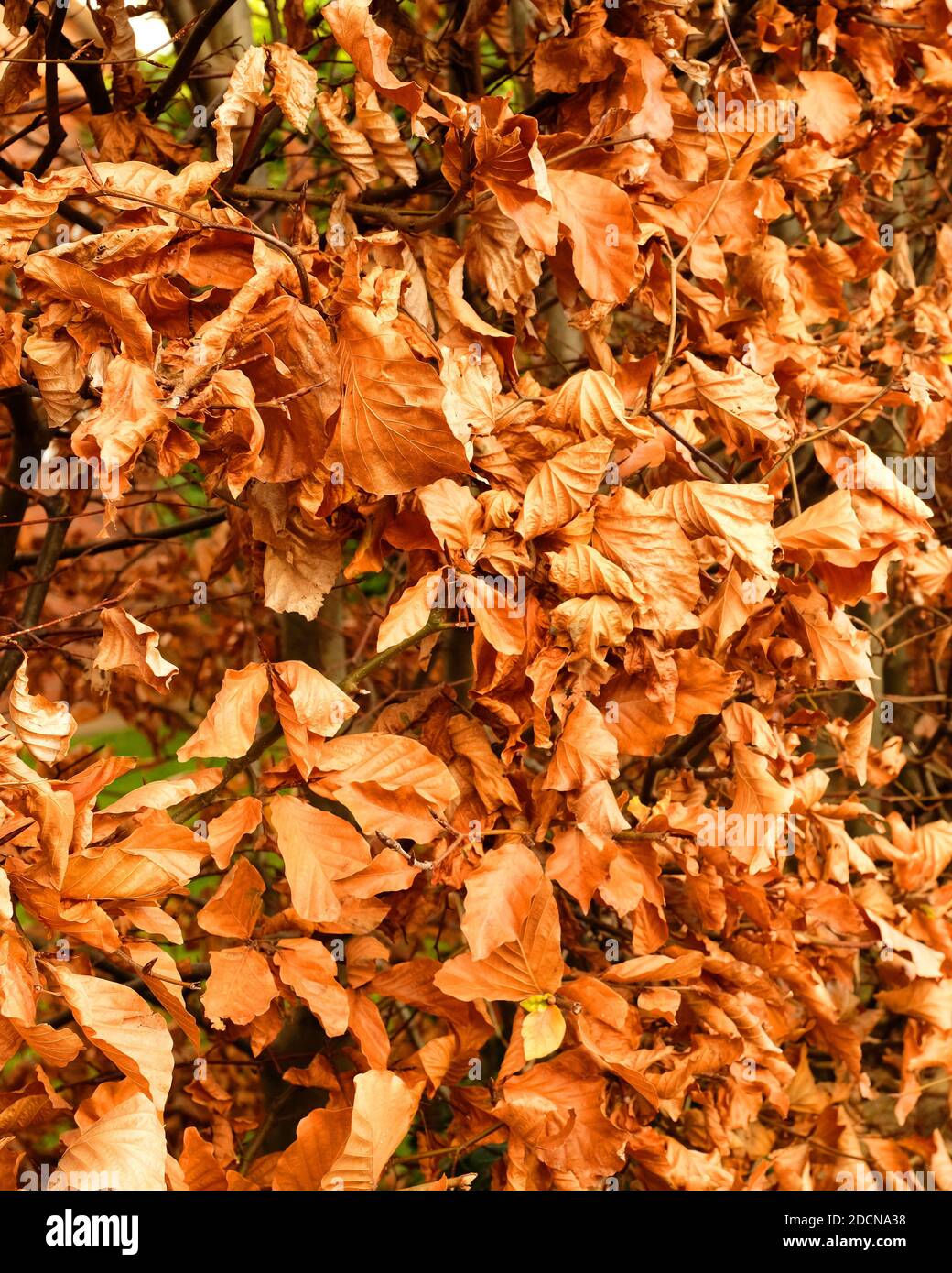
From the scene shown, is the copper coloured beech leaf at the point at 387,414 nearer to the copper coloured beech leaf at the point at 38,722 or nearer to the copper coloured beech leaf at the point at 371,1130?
the copper coloured beech leaf at the point at 38,722

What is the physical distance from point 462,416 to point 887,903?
1.26 meters

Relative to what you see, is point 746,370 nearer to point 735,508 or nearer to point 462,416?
point 735,508

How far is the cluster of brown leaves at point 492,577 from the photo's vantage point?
1.17 meters

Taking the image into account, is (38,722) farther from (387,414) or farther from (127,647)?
(387,414)

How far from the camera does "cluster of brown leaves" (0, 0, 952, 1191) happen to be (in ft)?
3.85

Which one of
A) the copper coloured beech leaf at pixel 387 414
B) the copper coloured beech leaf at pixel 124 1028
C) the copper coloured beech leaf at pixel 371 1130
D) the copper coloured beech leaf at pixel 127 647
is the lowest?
the copper coloured beech leaf at pixel 371 1130

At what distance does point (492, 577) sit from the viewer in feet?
4.56

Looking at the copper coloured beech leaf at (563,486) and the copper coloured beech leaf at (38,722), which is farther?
the copper coloured beech leaf at (563,486)

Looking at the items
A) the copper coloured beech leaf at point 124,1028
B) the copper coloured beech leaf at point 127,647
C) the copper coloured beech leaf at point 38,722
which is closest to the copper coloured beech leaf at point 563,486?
the copper coloured beech leaf at point 127,647

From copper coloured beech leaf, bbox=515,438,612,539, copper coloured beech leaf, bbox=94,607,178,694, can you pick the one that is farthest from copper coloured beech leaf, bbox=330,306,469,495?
copper coloured beech leaf, bbox=94,607,178,694

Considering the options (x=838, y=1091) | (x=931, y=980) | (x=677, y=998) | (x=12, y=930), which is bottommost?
(x=838, y=1091)

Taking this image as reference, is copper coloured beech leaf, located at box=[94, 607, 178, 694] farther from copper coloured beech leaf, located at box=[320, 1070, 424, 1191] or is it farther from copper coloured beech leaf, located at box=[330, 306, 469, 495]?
copper coloured beech leaf, located at box=[320, 1070, 424, 1191]

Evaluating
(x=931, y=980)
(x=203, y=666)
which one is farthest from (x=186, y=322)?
(x=203, y=666)

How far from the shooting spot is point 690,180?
1720mm
